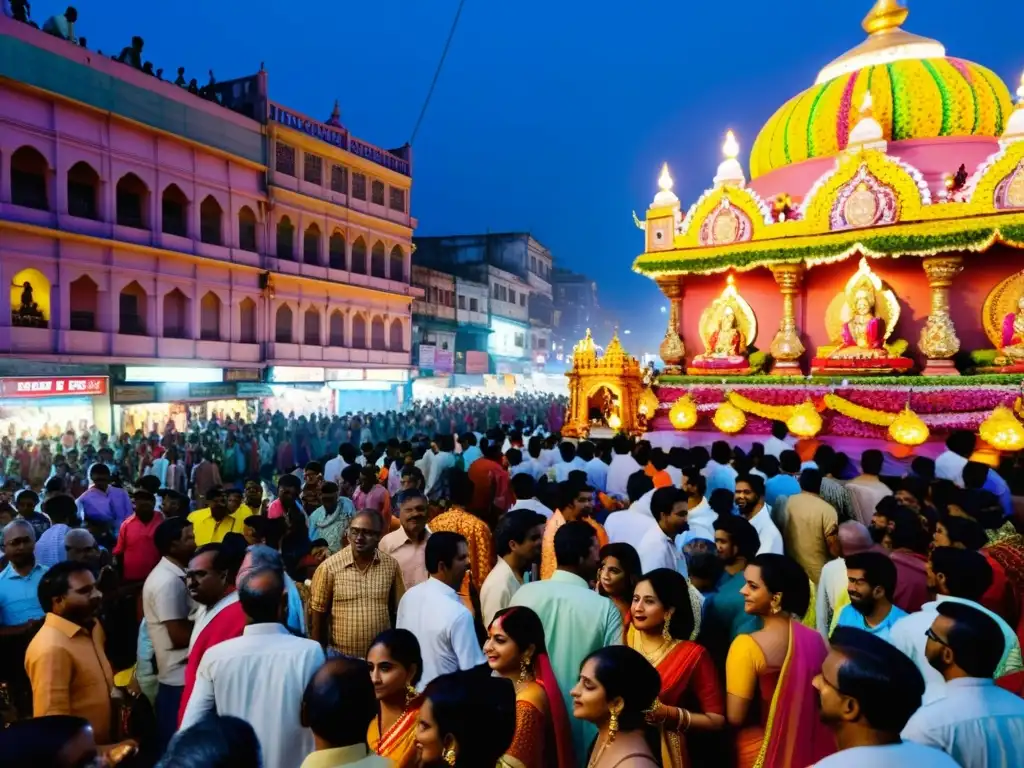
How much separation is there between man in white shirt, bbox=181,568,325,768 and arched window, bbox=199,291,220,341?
2000 centimetres

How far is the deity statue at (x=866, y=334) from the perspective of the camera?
12.5 meters

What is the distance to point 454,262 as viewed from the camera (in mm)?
42938

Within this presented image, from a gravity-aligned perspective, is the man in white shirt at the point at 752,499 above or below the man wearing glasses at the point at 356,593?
above

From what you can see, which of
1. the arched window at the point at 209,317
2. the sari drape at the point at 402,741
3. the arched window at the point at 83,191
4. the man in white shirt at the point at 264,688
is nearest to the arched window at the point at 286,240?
the arched window at the point at 209,317

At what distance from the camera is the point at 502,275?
131 ft

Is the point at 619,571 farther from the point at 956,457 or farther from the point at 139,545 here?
the point at 956,457

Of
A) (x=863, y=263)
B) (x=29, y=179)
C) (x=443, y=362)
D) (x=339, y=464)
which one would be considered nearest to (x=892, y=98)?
(x=863, y=263)

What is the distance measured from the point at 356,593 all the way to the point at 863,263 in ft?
40.8

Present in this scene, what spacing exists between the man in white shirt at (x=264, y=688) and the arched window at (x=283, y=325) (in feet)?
72.2

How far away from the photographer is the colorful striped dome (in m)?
13.9

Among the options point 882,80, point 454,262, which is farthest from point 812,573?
point 454,262

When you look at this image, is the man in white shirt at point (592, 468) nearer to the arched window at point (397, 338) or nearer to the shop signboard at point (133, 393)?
the shop signboard at point (133, 393)

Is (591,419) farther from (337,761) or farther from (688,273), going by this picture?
(337,761)

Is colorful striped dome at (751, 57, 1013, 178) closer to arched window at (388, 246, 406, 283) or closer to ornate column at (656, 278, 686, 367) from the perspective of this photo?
ornate column at (656, 278, 686, 367)
